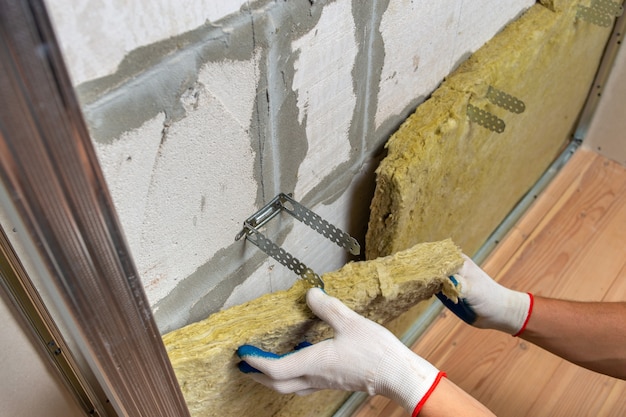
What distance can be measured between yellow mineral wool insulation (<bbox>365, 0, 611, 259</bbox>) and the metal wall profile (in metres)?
0.78

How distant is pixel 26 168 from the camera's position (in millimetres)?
508

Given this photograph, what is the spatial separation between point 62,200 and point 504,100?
1329 millimetres

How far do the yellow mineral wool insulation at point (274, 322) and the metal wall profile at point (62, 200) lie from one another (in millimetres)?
254

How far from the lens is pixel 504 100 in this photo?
156cm

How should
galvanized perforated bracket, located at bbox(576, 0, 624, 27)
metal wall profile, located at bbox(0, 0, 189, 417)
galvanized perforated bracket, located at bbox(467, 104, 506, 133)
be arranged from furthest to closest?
galvanized perforated bracket, located at bbox(576, 0, 624, 27) → galvanized perforated bracket, located at bbox(467, 104, 506, 133) → metal wall profile, located at bbox(0, 0, 189, 417)

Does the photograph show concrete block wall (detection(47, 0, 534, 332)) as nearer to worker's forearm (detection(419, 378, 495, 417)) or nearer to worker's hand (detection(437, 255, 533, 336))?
worker's hand (detection(437, 255, 533, 336))

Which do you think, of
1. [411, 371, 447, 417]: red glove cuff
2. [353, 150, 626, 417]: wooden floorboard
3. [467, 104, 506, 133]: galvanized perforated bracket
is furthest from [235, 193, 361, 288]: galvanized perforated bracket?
[353, 150, 626, 417]: wooden floorboard

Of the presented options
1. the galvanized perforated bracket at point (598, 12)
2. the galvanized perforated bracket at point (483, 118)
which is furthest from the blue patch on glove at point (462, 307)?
the galvanized perforated bracket at point (598, 12)

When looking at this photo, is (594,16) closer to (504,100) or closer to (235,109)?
(504,100)

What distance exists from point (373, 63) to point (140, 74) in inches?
24.1

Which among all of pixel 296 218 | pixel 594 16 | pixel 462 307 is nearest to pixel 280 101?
pixel 296 218

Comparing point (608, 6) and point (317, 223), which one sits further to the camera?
point (608, 6)

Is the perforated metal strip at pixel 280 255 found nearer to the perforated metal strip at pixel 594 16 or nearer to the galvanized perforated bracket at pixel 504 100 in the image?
the galvanized perforated bracket at pixel 504 100

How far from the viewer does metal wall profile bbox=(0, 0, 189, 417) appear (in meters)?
0.47
